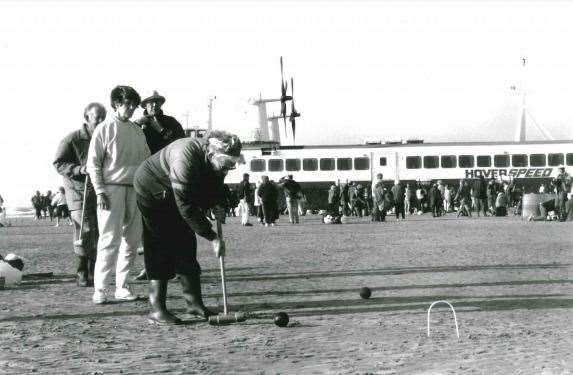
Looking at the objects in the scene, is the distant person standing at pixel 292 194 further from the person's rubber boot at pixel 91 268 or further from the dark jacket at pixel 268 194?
the person's rubber boot at pixel 91 268

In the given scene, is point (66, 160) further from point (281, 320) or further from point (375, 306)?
point (281, 320)

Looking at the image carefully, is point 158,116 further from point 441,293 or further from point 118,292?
point 441,293

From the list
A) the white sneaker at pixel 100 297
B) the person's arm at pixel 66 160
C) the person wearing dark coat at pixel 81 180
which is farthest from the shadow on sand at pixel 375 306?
the person's arm at pixel 66 160

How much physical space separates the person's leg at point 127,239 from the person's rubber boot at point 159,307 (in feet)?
4.20

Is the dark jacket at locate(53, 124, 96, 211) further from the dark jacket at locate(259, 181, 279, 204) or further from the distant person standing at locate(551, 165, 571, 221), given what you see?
the distant person standing at locate(551, 165, 571, 221)

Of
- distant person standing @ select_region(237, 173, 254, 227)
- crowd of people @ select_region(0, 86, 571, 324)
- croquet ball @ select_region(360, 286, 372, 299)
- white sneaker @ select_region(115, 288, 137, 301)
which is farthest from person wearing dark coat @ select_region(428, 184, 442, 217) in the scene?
white sneaker @ select_region(115, 288, 137, 301)

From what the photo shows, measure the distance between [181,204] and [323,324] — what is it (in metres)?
1.40

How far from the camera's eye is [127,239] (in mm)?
8047

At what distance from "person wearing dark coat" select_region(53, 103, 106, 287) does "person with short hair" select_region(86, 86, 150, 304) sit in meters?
0.96

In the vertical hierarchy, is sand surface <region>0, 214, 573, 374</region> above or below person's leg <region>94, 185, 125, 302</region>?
below

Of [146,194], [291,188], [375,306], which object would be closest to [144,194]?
[146,194]

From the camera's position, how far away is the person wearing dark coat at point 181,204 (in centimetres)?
604

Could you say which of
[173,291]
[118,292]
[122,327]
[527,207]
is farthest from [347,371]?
[527,207]

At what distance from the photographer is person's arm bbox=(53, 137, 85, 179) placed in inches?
350
